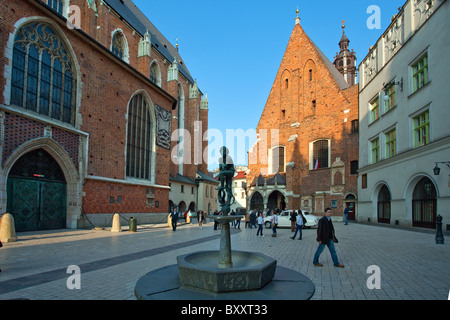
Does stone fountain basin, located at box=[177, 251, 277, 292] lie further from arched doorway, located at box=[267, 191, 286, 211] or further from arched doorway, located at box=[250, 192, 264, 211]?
arched doorway, located at box=[267, 191, 286, 211]

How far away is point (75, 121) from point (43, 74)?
3.02 meters

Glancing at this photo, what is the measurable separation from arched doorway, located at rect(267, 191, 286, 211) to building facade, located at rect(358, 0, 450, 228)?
11.4 meters

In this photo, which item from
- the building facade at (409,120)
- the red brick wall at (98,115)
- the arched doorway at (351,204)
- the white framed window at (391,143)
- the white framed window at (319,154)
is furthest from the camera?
the white framed window at (319,154)

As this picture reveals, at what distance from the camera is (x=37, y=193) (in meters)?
14.8

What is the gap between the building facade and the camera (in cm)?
1461

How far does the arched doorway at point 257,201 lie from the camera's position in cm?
3534

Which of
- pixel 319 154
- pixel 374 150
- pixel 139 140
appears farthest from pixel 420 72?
pixel 139 140

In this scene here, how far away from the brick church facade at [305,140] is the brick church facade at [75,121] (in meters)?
14.3

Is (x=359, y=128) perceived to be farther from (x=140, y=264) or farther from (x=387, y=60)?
(x=140, y=264)

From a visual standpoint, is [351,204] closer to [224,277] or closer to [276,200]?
[276,200]

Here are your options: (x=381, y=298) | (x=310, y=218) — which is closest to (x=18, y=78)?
(x=381, y=298)

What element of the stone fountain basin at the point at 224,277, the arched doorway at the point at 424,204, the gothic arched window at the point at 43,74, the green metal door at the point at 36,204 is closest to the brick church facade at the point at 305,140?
the arched doorway at the point at 424,204

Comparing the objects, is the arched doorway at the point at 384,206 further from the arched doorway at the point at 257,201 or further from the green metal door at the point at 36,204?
the green metal door at the point at 36,204

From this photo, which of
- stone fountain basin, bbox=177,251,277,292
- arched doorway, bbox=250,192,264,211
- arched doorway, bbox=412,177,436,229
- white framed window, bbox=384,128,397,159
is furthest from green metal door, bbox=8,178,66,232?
arched doorway, bbox=250,192,264,211
